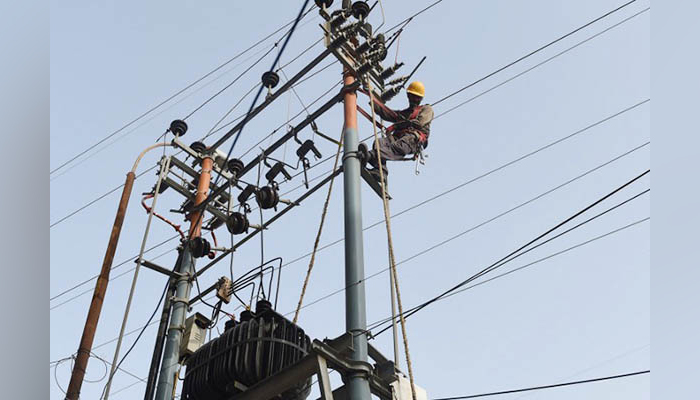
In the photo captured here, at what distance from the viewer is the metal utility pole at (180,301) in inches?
345

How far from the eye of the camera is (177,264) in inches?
396

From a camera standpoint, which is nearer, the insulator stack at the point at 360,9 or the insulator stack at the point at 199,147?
the insulator stack at the point at 360,9

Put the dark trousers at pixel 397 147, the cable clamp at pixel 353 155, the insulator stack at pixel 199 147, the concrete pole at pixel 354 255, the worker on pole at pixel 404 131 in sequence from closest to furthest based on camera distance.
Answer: the concrete pole at pixel 354 255
the cable clamp at pixel 353 155
the dark trousers at pixel 397 147
the worker on pole at pixel 404 131
the insulator stack at pixel 199 147

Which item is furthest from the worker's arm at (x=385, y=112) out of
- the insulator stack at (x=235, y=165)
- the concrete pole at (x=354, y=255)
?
the insulator stack at (x=235, y=165)

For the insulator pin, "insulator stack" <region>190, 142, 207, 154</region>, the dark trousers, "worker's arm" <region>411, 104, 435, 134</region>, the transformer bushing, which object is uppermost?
"insulator stack" <region>190, 142, 207, 154</region>

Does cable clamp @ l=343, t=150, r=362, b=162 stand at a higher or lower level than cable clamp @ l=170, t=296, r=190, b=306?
lower

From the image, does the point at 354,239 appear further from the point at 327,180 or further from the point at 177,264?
the point at 177,264

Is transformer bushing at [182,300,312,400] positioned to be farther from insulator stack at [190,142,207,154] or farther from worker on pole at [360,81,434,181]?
insulator stack at [190,142,207,154]

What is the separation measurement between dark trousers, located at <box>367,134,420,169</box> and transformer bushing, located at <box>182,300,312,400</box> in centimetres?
230

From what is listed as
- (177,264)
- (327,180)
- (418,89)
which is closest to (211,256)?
(177,264)

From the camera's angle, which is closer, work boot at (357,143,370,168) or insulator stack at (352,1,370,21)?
work boot at (357,143,370,168)

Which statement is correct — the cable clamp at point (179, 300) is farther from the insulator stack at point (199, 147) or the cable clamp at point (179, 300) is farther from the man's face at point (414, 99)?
the man's face at point (414, 99)

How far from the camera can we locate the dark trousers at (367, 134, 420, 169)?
27.6 ft

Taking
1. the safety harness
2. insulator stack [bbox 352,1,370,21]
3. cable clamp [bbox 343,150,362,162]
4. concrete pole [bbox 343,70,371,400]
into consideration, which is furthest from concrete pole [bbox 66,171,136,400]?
insulator stack [bbox 352,1,370,21]
